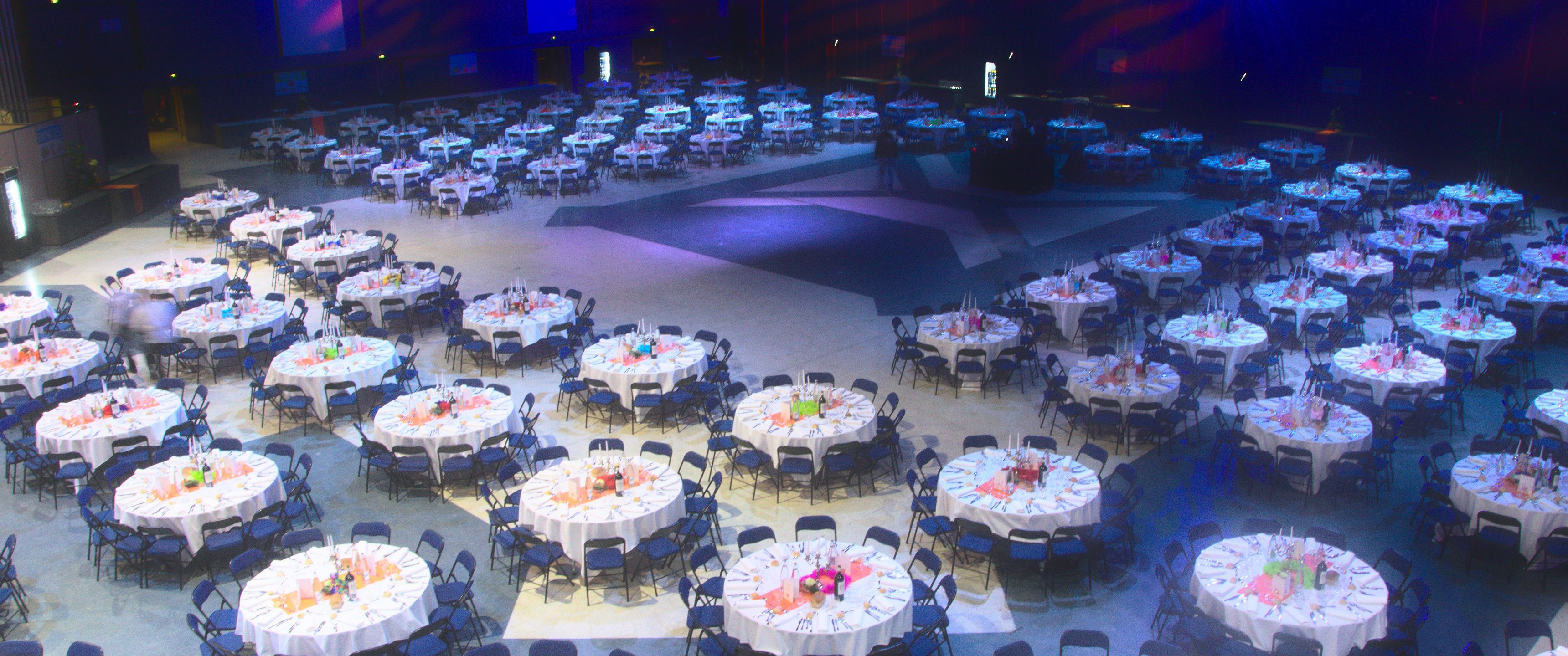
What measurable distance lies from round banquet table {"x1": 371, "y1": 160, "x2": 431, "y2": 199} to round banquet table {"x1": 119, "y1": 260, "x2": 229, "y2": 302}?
7210 mm

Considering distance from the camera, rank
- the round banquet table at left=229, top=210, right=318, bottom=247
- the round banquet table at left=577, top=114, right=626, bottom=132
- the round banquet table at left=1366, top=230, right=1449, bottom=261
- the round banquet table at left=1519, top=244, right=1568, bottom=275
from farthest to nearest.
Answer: the round banquet table at left=577, top=114, right=626, bottom=132 → the round banquet table at left=229, top=210, right=318, bottom=247 → the round banquet table at left=1366, top=230, right=1449, bottom=261 → the round banquet table at left=1519, top=244, right=1568, bottom=275

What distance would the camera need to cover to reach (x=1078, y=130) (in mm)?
29328

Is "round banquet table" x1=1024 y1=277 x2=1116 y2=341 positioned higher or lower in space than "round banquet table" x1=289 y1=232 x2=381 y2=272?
lower

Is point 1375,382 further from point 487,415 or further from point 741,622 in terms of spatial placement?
point 487,415

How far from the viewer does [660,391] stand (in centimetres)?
1352

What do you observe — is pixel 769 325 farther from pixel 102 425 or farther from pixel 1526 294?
pixel 1526 294

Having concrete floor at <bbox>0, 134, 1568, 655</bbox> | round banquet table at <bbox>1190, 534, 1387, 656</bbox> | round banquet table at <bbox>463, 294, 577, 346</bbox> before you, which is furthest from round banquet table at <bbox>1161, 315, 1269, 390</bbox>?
round banquet table at <bbox>463, 294, 577, 346</bbox>

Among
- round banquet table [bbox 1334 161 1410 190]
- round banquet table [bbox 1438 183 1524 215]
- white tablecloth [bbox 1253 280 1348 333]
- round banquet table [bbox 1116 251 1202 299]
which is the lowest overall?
white tablecloth [bbox 1253 280 1348 333]

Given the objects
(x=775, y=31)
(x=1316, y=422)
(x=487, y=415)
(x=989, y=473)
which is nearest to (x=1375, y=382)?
(x=1316, y=422)

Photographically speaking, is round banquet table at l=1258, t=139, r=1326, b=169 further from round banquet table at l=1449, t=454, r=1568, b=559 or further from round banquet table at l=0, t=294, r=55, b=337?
round banquet table at l=0, t=294, r=55, b=337

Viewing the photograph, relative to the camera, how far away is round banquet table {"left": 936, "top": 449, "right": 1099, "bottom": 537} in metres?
9.88

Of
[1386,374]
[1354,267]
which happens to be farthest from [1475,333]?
[1354,267]

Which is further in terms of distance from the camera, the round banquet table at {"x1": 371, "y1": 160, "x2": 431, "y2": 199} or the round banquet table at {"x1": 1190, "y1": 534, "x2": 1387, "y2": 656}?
the round banquet table at {"x1": 371, "y1": 160, "x2": 431, "y2": 199}

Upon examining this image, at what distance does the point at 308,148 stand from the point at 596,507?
2079cm
